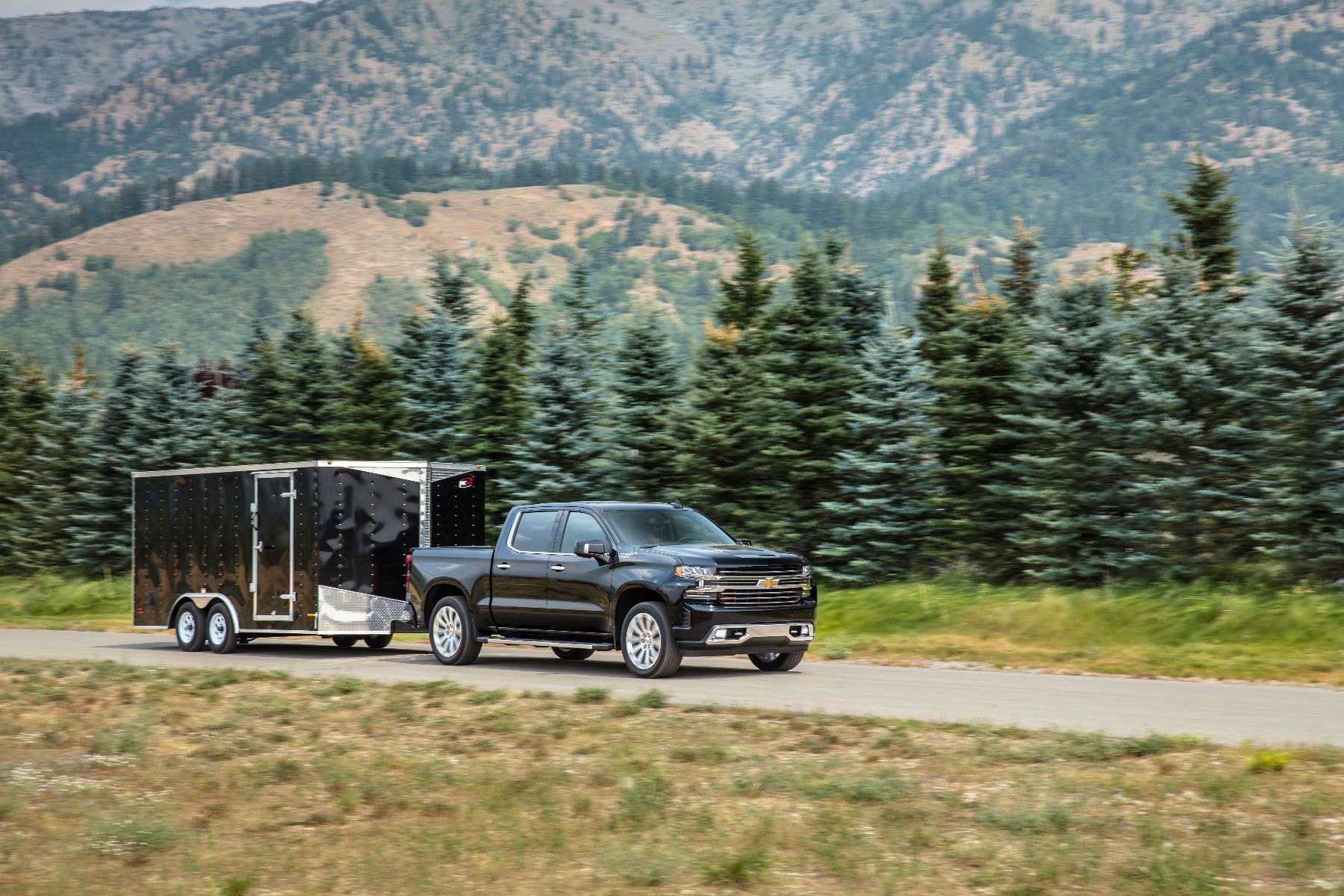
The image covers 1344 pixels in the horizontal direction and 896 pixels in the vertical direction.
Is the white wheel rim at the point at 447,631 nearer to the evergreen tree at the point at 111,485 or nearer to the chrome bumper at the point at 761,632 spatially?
the chrome bumper at the point at 761,632

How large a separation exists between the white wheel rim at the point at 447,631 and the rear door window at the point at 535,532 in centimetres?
145

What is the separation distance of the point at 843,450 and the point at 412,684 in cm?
1160

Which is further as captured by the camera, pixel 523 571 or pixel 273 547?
pixel 273 547

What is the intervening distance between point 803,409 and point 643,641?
10.2 meters

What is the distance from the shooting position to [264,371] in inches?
1469

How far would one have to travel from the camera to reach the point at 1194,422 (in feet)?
69.4

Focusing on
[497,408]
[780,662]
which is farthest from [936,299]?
[780,662]

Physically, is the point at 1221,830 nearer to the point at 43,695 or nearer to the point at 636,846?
the point at 636,846

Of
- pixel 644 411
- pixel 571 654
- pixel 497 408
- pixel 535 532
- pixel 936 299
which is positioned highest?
pixel 936 299

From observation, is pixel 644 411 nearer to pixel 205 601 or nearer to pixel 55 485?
pixel 205 601

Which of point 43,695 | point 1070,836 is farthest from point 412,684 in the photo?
point 1070,836

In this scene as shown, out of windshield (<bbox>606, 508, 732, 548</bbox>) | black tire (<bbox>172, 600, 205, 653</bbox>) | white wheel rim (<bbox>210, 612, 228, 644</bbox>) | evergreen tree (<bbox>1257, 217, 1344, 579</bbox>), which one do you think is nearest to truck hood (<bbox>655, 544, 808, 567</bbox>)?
windshield (<bbox>606, 508, 732, 548</bbox>)

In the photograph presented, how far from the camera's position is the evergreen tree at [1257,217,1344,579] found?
19656 millimetres

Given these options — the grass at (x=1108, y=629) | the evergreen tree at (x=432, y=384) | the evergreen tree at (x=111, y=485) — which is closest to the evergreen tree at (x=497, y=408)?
the evergreen tree at (x=432, y=384)
